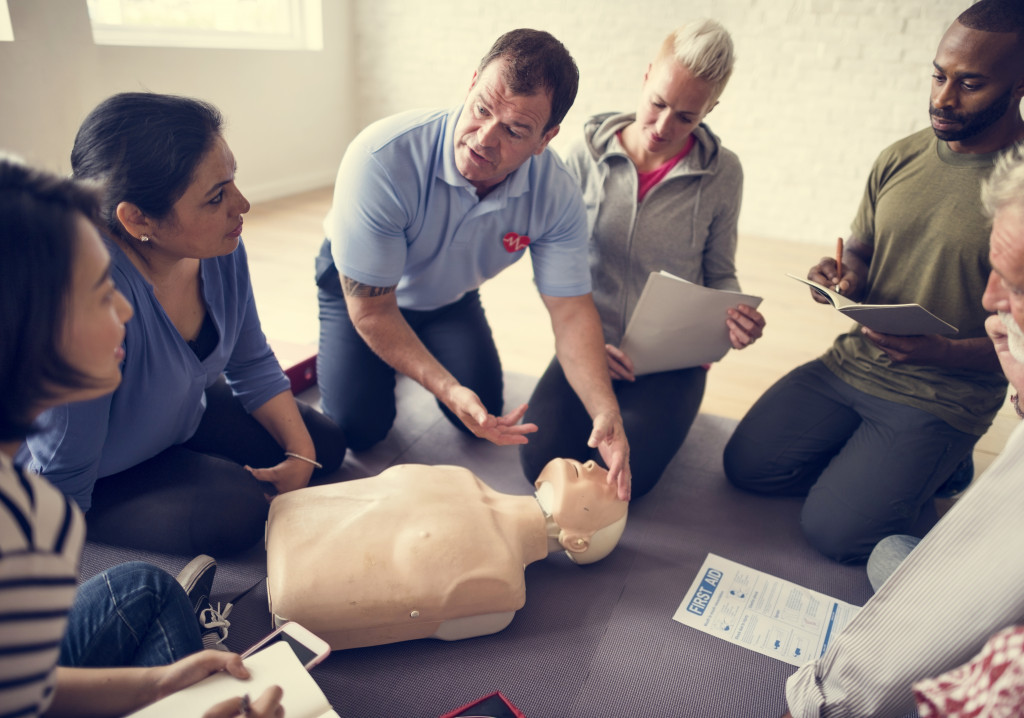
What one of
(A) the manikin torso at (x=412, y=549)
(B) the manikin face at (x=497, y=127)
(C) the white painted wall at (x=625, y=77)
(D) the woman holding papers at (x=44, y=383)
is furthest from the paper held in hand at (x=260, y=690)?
(C) the white painted wall at (x=625, y=77)

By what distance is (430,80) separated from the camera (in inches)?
205

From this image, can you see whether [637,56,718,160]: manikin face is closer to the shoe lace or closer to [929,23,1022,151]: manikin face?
[929,23,1022,151]: manikin face

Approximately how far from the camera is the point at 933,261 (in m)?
1.67

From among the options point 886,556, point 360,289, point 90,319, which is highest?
point 90,319

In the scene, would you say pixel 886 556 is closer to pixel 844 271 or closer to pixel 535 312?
pixel 844 271

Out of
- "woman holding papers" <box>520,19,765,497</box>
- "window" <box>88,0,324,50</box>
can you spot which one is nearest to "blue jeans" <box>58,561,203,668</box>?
"woman holding papers" <box>520,19,765,497</box>

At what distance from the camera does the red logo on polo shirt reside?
1781 mm

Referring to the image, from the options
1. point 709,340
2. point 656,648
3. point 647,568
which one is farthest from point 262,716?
point 709,340

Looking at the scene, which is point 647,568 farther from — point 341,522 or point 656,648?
point 341,522

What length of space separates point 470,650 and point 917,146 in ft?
5.13

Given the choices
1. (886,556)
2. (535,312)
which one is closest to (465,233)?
(886,556)

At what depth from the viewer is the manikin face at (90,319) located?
0.75 metres

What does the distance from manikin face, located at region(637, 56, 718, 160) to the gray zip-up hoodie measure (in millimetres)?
115

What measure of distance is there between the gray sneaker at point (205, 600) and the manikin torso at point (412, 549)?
11 cm
